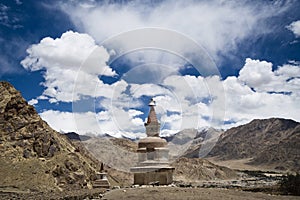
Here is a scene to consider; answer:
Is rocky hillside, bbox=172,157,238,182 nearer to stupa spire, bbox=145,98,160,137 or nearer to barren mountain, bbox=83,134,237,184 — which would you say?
barren mountain, bbox=83,134,237,184

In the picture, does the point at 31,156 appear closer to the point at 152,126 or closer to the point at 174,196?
the point at 152,126

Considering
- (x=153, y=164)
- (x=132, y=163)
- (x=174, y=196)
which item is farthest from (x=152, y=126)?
(x=132, y=163)

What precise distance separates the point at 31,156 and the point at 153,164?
31.8 metres

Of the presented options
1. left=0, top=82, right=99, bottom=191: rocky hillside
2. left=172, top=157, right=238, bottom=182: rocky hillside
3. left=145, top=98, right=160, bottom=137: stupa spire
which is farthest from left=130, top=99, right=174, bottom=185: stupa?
left=172, top=157, right=238, bottom=182: rocky hillside

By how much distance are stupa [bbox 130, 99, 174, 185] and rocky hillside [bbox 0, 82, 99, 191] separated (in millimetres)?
20179

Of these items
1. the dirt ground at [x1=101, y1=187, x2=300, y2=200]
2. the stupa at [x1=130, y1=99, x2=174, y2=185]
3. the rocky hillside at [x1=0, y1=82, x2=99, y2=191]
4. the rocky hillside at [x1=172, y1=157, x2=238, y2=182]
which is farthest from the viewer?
the rocky hillside at [x1=172, y1=157, x2=238, y2=182]

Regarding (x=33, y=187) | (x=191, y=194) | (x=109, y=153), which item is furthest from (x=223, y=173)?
(x=191, y=194)

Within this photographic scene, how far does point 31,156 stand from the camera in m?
58.3

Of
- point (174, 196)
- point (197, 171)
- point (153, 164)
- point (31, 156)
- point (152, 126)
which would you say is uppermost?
point (152, 126)

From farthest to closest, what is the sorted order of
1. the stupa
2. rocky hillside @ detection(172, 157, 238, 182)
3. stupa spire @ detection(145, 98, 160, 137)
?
rocky hillside @ detection(172, 157, 238, 182) < stupa spire @ detection(145, 98, 160, 137) < the stupa

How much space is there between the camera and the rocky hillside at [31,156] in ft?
166

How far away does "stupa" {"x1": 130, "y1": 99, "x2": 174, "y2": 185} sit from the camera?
33.4 m

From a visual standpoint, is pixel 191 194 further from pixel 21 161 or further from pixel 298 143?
pixel 298 143

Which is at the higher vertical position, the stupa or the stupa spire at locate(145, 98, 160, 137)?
the stupa spire at locate(145, 98, 160, 137)
